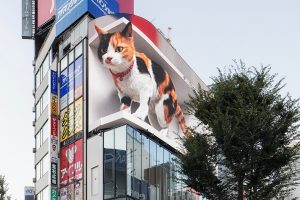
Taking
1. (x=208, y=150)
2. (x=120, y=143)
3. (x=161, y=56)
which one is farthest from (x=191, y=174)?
(x=161, y=56)

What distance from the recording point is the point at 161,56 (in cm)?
6209

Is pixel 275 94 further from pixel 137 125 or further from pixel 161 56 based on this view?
pixel 161 56

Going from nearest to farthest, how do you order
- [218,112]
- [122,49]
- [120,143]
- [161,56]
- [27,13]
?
[218,112] → [120,143] → [122,49] → [161,56] → [27,13]

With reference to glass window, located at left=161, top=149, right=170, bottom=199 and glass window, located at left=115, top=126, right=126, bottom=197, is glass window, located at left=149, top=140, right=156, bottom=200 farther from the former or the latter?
glass window, located at left=115, top=126, right=126, bottom=197

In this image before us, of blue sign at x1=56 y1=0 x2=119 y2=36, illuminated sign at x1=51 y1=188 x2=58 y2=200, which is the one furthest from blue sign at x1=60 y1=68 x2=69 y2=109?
illuminated sign at x1=51 y1=188 x2=58 y2=200

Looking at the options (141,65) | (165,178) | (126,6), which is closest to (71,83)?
(141,65)

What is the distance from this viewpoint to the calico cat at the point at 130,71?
56.0 meters

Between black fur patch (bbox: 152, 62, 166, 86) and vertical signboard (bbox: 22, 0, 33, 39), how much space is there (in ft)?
54.4

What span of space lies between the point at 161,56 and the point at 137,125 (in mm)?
9238

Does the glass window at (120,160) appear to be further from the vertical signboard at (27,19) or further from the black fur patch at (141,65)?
the vertical signboard at (27,19)

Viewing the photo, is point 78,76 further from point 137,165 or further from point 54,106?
point 137,165

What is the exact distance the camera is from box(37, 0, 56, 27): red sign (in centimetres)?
6731

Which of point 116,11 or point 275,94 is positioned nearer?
point 275,94

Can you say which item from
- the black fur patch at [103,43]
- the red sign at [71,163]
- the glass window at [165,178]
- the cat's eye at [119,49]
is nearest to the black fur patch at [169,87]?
the glass window at [165,178]
